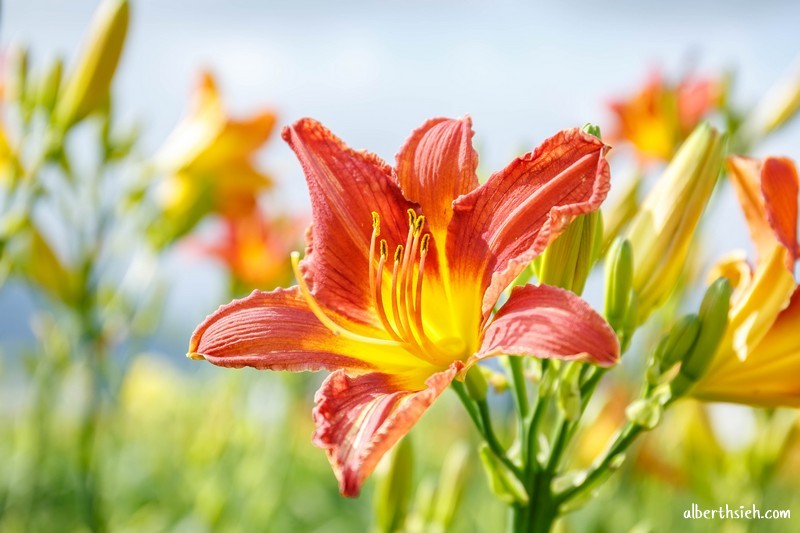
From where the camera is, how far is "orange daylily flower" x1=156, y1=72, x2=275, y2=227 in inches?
80.4

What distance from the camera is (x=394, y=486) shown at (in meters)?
1.24

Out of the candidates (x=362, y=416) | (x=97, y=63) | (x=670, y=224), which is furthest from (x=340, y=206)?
(x=97, y=63)

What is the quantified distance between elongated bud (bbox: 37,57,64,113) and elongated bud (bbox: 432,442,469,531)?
3.38 ft

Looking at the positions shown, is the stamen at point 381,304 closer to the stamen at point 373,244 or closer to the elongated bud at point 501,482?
the stamen at point 373,244

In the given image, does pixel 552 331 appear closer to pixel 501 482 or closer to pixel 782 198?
pixel 501 482

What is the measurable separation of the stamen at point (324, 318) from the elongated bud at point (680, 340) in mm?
310

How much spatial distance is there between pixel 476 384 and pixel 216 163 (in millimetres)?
1382

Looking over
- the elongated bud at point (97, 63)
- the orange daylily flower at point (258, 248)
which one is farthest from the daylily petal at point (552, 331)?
the orange daylily flower at point (258, 248)

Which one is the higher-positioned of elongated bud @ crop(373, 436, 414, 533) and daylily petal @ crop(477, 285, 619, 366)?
daylily petal @ crop(477, 285, 619, 366)

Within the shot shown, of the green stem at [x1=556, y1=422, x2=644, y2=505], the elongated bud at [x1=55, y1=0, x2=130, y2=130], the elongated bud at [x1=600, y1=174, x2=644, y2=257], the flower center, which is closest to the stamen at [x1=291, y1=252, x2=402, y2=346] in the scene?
the flower center

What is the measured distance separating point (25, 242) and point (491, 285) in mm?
1259

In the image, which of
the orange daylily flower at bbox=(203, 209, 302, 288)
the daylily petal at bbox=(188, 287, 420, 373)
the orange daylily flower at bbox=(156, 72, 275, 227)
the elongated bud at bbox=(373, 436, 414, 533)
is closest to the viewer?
the daylily petal at bbox=(188, 287, 420, 373)

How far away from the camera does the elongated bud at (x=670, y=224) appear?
3.27ft

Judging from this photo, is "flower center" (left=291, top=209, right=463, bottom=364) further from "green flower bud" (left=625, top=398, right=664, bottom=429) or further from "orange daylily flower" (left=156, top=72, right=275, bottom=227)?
"orange daylily flower" (left=156, top=72, right=275, bottom=227)
